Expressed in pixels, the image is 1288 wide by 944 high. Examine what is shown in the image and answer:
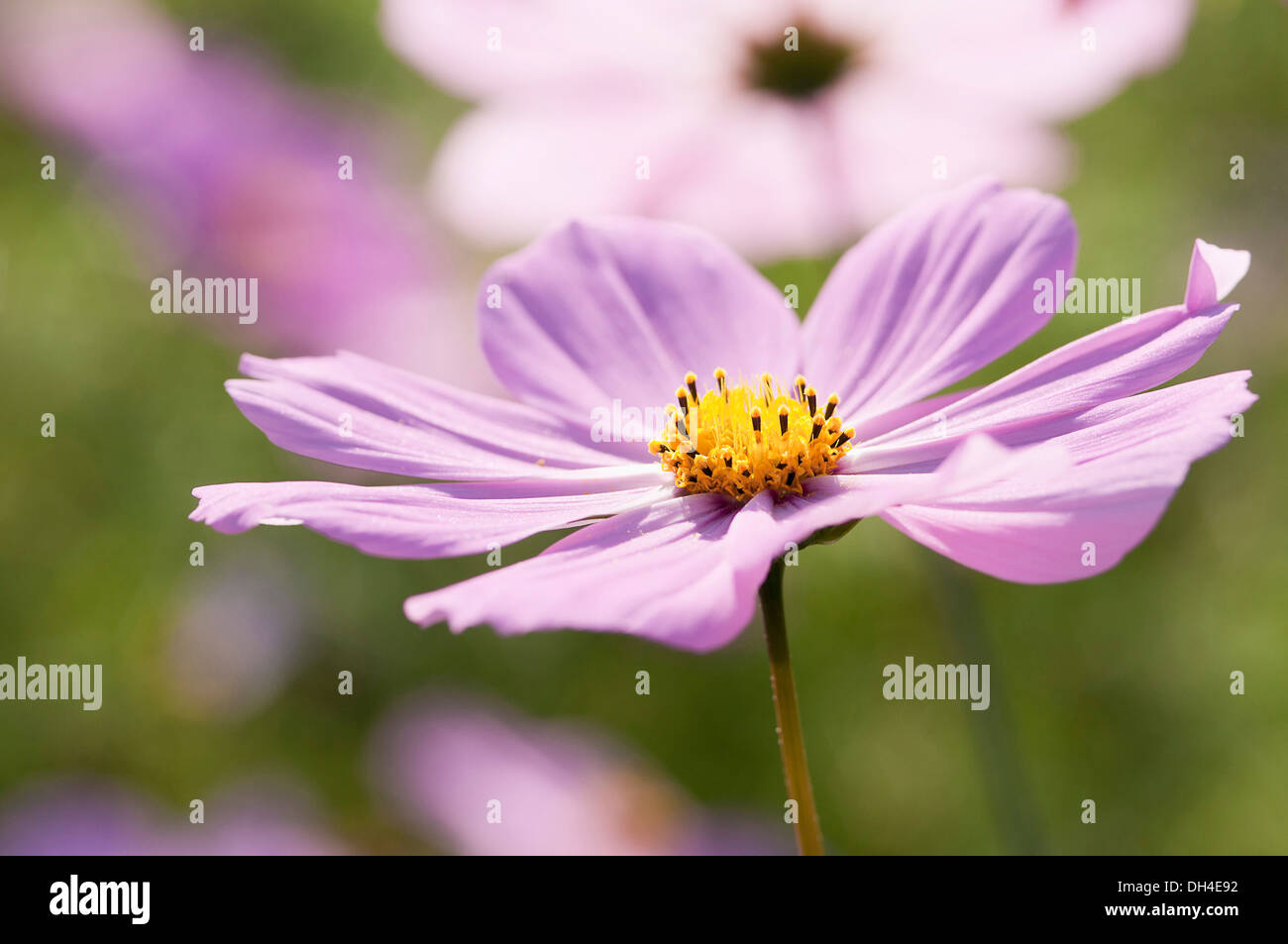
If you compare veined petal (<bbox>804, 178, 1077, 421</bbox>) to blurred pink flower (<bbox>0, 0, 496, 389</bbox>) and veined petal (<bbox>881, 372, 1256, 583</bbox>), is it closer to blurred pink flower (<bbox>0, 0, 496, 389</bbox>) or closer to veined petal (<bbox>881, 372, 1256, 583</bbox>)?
veined petal (<bbox>881, 372, 1256, 583</bbox>)

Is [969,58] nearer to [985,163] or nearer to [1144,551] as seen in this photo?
[985,163]

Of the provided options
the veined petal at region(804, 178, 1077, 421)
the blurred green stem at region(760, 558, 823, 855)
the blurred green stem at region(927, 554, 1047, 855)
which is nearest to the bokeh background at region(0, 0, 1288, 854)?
the blurred green stem at region(927, 554, 1047, 855)

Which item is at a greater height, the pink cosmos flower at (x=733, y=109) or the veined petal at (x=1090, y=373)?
the pink cosmos flower at (x=733, y=109)

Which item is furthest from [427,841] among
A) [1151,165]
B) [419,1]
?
[1151,165]

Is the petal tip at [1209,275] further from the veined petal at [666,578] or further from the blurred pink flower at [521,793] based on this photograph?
the blurred pink flower at [521,793]

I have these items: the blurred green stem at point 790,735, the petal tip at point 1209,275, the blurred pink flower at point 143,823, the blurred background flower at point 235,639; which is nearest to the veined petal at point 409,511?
the blurred green stem at point 790,735
